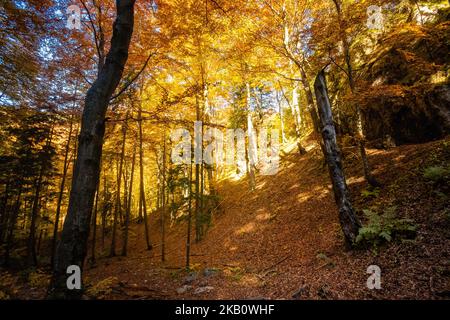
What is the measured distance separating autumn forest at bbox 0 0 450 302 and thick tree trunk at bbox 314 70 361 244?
4cm

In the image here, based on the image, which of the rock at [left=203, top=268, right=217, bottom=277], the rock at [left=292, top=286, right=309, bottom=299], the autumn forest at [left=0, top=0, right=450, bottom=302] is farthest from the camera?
the rock at [left=203, top=268, right=217, bottom=277]

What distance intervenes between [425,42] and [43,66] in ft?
56.2

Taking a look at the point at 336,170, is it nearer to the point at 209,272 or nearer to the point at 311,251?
the point at 311,251

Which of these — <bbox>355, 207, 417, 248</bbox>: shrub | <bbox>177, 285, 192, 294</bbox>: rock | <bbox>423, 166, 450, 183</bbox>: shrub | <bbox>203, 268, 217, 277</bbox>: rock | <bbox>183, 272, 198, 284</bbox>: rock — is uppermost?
<bbox>423, 166, 450, 183</bbox>: shrub

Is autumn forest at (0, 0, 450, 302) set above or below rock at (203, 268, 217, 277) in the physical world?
above

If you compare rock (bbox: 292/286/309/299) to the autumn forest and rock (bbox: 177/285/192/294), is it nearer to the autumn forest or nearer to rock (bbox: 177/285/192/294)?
the autumn forest

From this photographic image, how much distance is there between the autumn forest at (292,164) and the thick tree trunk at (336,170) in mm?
40

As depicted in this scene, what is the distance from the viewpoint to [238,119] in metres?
24.0

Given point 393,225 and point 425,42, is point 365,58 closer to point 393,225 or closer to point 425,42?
point 425,42

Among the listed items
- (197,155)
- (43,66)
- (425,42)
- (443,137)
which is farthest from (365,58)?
(43,66)

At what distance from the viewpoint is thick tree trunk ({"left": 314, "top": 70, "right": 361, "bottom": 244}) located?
20.9 ft

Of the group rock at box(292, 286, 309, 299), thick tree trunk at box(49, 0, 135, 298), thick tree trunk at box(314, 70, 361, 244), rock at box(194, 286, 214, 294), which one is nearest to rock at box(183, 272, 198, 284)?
rock at box(194, 286, 214, 294)

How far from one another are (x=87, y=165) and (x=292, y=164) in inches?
591

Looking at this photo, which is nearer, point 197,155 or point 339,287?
point 339,287
